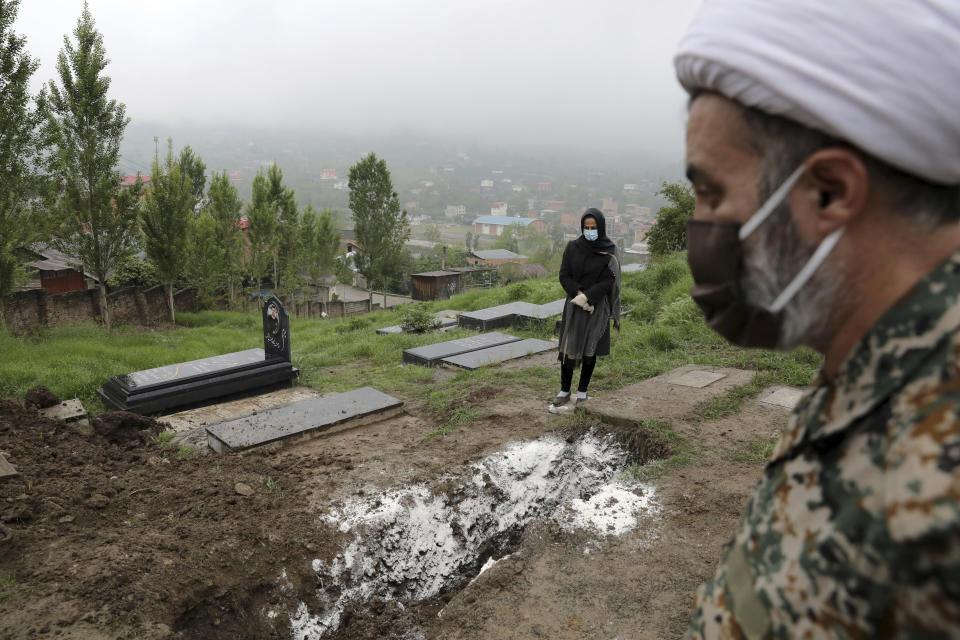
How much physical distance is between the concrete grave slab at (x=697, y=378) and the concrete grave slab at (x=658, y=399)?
4 centimetres

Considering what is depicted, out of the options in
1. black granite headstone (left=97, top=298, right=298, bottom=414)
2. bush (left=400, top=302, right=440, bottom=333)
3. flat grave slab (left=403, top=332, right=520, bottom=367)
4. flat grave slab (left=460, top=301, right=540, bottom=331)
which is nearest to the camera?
black granite headstone (left=97, top=298, right=298, bottom=414)

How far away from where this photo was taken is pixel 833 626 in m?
0.70

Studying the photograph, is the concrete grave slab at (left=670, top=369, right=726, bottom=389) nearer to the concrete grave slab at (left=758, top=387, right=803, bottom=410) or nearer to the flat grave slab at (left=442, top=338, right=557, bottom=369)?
the concrete grave slab at (left=758, top=387, right=803, bottom=410)

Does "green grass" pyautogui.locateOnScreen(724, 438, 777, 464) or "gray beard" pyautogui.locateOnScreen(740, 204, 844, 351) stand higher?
"gray beard" pyautogui.locateOnScreen(740, 204, 844, 351)

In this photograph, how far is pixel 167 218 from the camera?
17.5 m

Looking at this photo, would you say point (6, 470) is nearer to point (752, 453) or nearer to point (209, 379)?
point (209, 379)

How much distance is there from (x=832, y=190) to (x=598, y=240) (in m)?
4.50

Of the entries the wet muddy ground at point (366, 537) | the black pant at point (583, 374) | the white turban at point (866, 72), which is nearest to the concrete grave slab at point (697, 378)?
the wet muddy ground at point (366, 537)

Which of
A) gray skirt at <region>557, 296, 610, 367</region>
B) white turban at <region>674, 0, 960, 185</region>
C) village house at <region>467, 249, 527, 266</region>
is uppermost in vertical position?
white turban at <region>674, 0, 960, 185</region>

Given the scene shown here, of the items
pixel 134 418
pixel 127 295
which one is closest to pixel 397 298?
pixel 127 295

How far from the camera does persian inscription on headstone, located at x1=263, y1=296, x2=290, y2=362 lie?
7766 mm

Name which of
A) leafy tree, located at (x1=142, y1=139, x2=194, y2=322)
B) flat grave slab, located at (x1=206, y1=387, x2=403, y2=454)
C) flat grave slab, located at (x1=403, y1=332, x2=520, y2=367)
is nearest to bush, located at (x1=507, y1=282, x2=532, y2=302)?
flat grave slab, located at (x1=403, y1=332, x2=520, y2=367)

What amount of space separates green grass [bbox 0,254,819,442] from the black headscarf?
5.37 feet

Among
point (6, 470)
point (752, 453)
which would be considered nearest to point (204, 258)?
point (6, 470)
